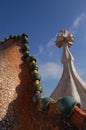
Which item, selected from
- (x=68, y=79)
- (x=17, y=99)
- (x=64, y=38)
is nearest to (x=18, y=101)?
(x=17, y=99)

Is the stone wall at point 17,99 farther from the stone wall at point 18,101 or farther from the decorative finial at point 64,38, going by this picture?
the decorative finial at point 64,38

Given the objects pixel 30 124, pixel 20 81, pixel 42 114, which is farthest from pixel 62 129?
pixel 20 81

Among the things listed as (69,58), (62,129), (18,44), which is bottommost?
(62,129)

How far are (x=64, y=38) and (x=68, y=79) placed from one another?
1472 mm

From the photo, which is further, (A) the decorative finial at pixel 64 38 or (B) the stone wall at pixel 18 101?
(A) the decorative finial at pixel 64 38

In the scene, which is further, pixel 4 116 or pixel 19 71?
pixel 19 71

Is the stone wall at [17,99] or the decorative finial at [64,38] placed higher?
the decorative finial at [64,38]

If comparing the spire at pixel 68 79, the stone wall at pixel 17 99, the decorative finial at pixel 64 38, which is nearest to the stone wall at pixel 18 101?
the stone wall at pixel 17 99

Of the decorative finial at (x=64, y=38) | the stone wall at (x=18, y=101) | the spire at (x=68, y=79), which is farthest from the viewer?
the decorative finial at (x=64, y=38)

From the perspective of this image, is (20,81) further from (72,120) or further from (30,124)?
(72,120)

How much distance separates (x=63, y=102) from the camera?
215 cm

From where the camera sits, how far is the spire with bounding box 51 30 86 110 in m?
7.49

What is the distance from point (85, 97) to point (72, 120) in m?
5.50

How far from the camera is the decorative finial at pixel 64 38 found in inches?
348
